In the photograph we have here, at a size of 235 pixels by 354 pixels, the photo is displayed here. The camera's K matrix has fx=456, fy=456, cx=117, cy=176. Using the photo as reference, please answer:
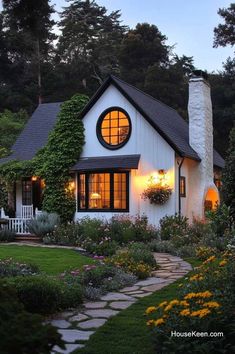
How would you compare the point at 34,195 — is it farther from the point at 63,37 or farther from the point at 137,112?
the point at 63,37


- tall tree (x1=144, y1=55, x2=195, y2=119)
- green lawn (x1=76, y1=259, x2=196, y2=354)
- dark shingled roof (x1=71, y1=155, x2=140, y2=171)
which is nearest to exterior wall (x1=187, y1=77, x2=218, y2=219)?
dark shingled roof (x1=71, y1=155, x2=140, y2=171)

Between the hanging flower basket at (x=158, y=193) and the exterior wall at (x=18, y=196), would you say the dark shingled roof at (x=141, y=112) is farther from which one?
the hanging flower basket at (x=158, y=193)

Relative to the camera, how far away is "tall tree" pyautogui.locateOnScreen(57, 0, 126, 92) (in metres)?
37.9

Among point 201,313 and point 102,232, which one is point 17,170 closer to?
point 102,232

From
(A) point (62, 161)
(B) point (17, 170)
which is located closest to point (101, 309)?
(A) point (62, 161)

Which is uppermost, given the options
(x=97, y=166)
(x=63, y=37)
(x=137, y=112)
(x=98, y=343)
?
(x=63, y=37)

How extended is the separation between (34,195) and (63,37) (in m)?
23.9

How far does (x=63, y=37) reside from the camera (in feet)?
130

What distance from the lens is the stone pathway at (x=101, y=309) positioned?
4910 mm

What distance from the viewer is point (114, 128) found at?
17625 mm

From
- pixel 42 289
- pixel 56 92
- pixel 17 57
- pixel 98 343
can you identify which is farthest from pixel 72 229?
pixel 17 57

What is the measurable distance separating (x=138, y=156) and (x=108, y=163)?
1148 mm

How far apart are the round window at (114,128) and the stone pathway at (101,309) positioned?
8733 mm

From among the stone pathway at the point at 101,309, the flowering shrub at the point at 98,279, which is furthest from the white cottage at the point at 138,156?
the flowering shrub at the point at 98,279
